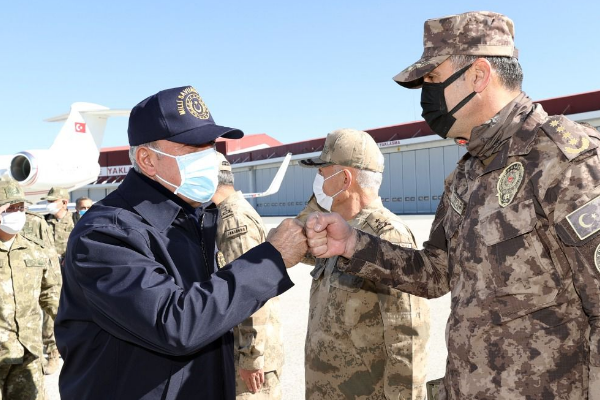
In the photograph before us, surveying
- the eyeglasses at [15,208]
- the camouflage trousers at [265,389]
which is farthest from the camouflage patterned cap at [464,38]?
the eyeglasses at [15,208]

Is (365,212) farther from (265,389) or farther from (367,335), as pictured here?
(265,389)

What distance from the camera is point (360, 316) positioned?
2.91 metres

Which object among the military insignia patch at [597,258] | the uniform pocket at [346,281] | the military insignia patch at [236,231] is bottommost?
the uniform pocket at [346,281]

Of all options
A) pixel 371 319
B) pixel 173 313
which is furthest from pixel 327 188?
pixel 173 313

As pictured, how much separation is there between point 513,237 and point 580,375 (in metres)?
0.49

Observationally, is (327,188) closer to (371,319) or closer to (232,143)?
(371,319)

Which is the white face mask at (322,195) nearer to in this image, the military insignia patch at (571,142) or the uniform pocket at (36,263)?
the military insignia patch at (571,142)

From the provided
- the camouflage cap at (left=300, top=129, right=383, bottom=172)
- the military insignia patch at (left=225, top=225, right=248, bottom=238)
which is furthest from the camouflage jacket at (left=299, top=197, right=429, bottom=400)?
the military insignia patch at (left=225, top=225, right=248, bottom=238)

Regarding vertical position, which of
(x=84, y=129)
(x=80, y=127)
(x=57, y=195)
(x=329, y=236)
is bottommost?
(x=57, y=195)

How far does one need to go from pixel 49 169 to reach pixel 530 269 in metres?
18.6

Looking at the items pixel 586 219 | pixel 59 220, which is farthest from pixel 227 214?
pixel 59 220

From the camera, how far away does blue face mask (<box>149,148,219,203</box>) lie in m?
2.15

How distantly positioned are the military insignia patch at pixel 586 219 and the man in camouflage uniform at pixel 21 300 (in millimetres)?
4097

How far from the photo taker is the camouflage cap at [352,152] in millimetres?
3326
